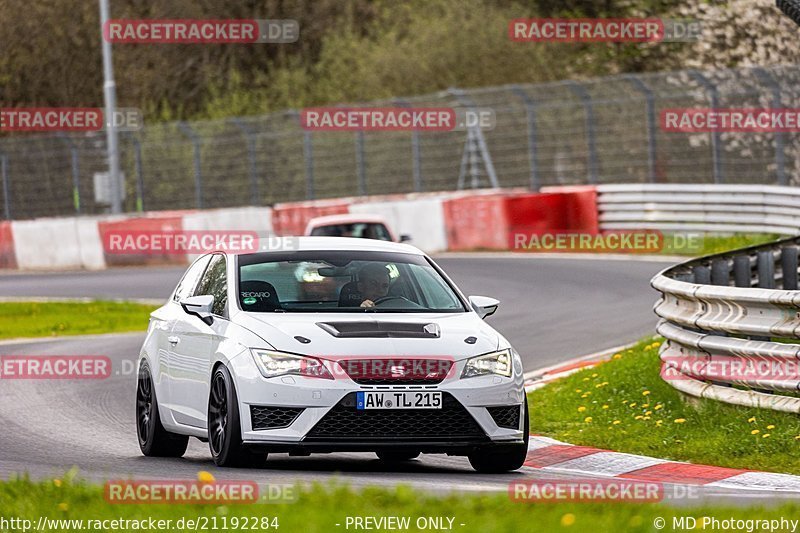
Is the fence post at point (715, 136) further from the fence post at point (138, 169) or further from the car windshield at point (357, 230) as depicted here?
the fence post at point (138, 169)

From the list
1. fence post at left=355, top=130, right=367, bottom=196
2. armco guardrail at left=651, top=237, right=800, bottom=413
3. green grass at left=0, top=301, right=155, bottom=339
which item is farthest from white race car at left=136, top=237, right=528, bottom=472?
fence post at left=355, top=130, right=367, bottom=196

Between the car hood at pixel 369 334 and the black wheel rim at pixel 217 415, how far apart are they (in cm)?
40

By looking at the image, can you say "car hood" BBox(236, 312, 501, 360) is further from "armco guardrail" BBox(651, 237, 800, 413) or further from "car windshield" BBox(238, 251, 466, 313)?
"armco guardrail" BBox(651, 237, 800, 413)

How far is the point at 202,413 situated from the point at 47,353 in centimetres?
920

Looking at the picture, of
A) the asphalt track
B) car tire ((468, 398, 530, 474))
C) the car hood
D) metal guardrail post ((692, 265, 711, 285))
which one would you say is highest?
the car hood

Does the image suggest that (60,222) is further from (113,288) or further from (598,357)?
(598,357)

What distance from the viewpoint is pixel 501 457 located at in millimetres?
10234

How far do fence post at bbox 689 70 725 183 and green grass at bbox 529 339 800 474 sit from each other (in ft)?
45.9

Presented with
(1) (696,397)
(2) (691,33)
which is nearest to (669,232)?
(2) (691,33)

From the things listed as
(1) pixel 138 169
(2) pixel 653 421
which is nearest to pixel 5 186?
(1) pixel 138 169

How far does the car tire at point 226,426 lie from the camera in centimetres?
979

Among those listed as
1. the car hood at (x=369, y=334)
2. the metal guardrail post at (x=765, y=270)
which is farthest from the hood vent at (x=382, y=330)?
the metal guardrail post at (x=765, y=270)

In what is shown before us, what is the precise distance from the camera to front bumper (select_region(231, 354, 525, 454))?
31.5 feet

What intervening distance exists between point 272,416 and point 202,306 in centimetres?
133
